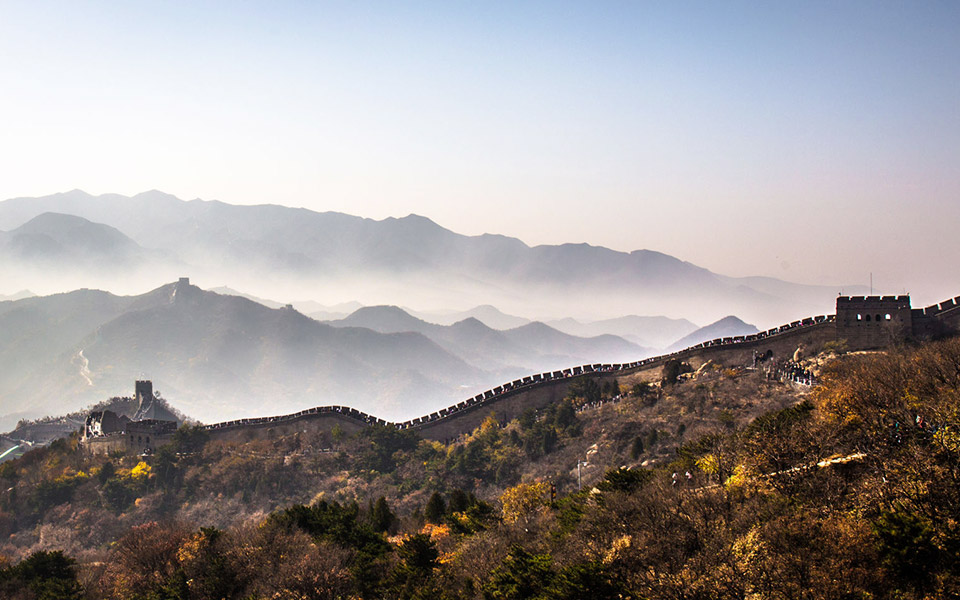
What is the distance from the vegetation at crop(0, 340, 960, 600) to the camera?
26594 millimetres

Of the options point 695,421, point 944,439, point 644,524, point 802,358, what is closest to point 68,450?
point 695,421

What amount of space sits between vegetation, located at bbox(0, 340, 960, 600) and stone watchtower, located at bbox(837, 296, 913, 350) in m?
4.49

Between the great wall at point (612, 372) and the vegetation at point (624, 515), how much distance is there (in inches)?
115

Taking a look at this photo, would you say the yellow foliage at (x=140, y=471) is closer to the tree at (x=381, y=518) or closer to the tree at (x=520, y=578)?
the tree at (x=381, y=518)

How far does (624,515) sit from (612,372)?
51.5m

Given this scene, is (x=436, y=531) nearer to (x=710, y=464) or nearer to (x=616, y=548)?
(x=710, y=464)

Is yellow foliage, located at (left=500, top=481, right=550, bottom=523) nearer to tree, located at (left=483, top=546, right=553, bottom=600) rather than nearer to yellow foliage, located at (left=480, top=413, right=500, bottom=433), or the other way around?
tree, located at (left=483, top=546, right=553, bottom=600)

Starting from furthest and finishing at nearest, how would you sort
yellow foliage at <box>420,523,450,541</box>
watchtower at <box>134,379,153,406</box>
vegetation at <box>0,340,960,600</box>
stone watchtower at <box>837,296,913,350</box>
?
1. watchtower at <box>134,379,153,406</box>
2. stone watchtower at <box>837,296,913,350</box>
3. yellow foliage at <box>420,523,450,541</box>
4. vegetation at <box>0,340,960,600</box>

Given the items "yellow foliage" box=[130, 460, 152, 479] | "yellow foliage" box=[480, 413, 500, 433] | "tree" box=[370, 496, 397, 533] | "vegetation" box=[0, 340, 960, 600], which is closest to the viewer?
"vegetation" box=[0, 340, 960, 600]

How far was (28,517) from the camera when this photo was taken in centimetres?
9038

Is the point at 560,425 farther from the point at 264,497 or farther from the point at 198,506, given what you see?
the point at 198,506

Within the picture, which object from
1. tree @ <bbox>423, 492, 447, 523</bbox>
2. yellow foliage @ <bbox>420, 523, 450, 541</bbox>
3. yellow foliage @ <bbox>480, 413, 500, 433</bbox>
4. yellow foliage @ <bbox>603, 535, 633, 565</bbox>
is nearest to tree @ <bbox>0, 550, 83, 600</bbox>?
yellow foliage @ <bbox>420, 523, 450, 541</bbox>

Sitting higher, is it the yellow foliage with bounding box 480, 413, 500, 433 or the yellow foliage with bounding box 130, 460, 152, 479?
the yellow foliage with bounding box 480, 413, 500, 433

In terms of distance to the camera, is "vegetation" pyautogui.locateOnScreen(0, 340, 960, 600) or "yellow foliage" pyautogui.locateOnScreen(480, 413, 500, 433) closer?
"vegetation" pyautogui.locateOnScreen(0, 340, 960, 600)
